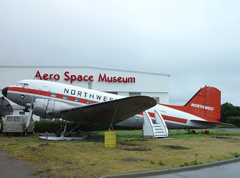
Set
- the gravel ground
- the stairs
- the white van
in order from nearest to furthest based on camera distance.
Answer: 1. the gravel ground
2. the stairs
3. the white van

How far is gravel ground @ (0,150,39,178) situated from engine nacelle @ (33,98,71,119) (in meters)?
6.53

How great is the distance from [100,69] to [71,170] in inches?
1127

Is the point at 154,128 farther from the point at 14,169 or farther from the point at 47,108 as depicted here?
the point at 14,169

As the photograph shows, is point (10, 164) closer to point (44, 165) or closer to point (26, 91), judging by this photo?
point (44, 165)

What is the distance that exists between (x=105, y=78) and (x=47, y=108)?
20229mm

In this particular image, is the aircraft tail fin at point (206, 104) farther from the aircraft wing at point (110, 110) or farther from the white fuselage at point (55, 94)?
the aircraft wing at point (110, 110)

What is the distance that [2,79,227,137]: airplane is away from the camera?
12086mm

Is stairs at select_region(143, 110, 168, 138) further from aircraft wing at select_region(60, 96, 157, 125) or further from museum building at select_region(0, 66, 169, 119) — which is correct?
museum building at select_region(0, 66, 169, 119)

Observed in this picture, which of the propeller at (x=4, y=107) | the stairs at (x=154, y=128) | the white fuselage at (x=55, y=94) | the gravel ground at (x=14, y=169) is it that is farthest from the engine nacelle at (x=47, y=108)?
the propeller at (x=4, y=107)

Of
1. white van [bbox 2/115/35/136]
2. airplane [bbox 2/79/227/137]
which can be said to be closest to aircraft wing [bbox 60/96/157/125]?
airplane [bbox 2/79/227/137]

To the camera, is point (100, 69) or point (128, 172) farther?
point (100, 69)

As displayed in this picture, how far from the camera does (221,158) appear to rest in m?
7.76

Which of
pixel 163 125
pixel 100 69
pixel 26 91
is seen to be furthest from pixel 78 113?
pixel 100 69

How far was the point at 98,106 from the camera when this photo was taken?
11625 mm
